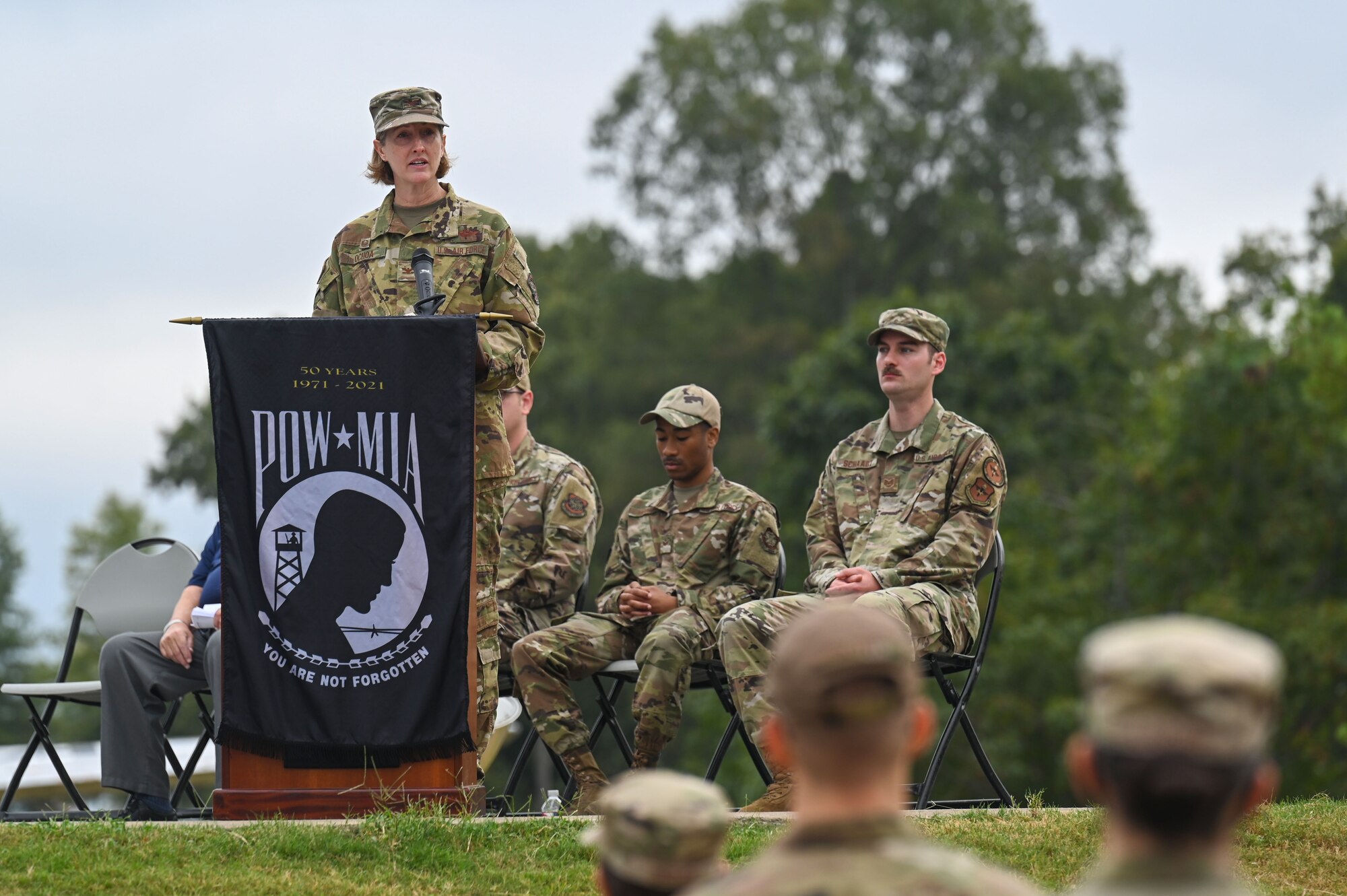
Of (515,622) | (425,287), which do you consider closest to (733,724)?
(515,622)

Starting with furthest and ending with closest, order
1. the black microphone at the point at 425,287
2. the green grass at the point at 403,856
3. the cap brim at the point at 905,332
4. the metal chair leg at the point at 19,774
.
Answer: the metal chair leg at the point at 19,774, the cap brim at the point at 905,332, the black microphone at the point at 425,287, the green grass at the point at 403,856

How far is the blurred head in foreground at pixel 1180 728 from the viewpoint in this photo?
1856mm

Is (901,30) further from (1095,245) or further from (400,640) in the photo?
(400,640)

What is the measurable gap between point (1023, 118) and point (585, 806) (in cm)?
2955

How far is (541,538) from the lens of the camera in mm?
7789

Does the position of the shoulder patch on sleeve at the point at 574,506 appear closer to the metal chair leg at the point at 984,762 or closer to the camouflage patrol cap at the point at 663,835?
the metal chair leg at the point at 984,762

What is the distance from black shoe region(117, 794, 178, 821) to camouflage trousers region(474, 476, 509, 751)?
1.11m

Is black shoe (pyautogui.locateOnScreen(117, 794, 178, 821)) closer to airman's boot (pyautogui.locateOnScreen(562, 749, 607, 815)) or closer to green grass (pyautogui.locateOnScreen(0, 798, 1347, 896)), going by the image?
green grass (pyautogui.locateOnScreen(0, 798, 1347, 896))

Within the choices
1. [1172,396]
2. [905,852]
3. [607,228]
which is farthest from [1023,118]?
[905,852]

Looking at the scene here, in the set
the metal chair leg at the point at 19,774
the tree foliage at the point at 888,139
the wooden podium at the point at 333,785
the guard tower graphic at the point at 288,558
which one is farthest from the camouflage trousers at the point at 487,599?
the tree foliage at the point at 888,139

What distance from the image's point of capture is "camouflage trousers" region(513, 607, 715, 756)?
6750 mm

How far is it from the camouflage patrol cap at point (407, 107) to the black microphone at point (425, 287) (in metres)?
0.51

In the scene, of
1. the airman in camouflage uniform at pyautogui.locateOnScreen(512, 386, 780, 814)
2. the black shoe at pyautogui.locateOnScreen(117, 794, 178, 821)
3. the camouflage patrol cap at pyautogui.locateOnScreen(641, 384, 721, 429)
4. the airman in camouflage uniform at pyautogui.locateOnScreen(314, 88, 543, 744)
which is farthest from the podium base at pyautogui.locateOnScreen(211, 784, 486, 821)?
the camouflage patrol cap at pyautogui.locateOnScreen(641, 384, 721, 429)

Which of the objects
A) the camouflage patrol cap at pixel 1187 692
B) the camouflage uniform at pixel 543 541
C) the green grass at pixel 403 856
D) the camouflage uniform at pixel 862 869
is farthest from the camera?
the camouflage uniform at pixel 543 541
